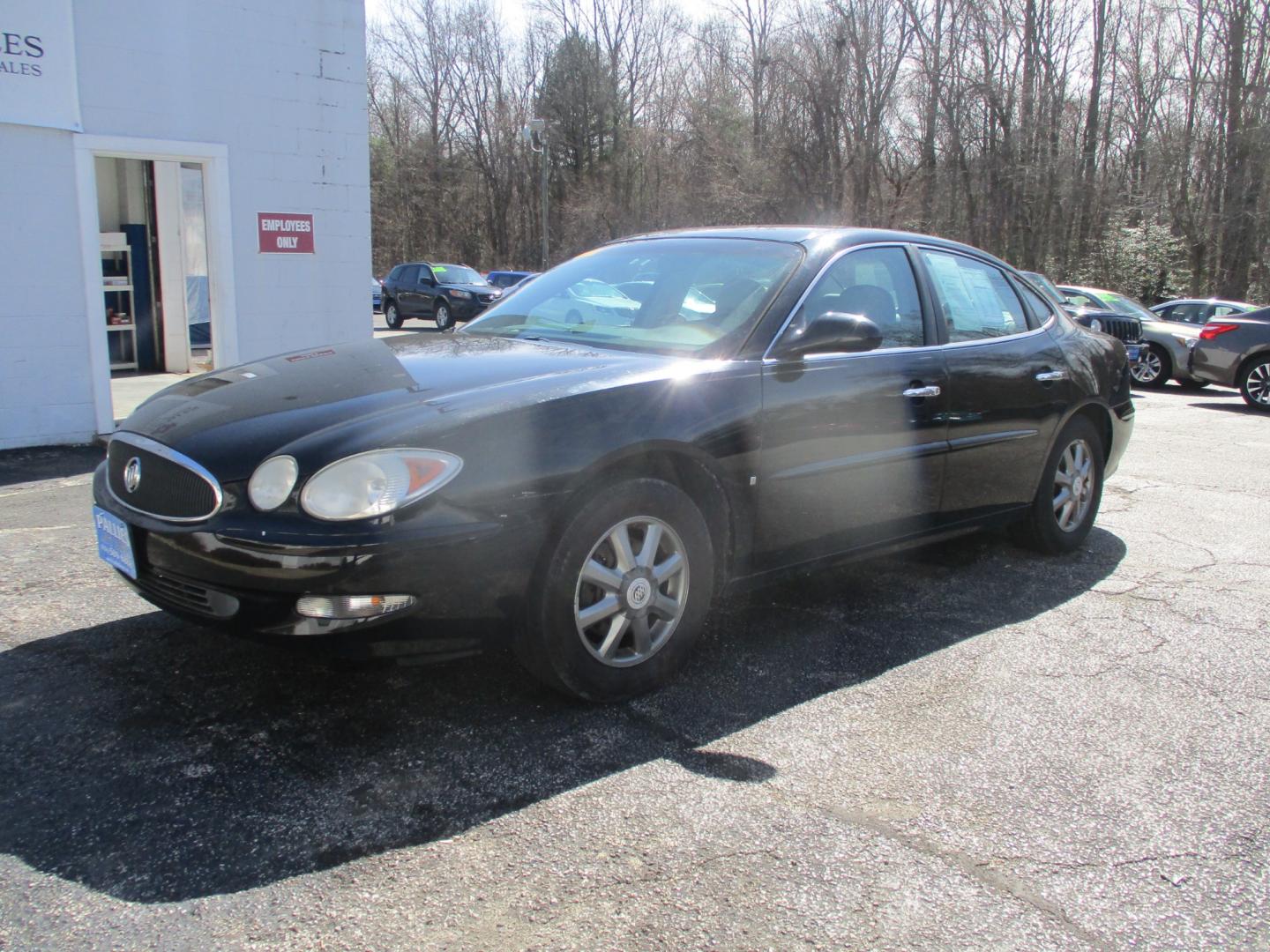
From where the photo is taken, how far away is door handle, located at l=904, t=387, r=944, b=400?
407 cm

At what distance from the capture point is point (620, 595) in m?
3.16

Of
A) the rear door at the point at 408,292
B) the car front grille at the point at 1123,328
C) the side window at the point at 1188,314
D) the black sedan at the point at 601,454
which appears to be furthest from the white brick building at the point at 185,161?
the rear door at the point at 408,292

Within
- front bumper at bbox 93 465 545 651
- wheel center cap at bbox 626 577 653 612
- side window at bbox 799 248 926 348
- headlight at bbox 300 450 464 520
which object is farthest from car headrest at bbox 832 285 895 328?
headlight at bbox 300 450 464 520

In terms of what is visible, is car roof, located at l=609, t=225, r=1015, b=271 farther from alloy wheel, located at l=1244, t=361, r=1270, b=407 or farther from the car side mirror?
alloy wheel, located at l=1244, t=361, r=1270, b=407

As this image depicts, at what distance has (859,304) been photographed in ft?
13.4

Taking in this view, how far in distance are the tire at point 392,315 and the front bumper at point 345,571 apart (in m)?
24.3

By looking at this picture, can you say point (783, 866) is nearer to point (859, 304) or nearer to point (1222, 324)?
point (859, 304)

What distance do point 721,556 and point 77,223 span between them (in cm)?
637

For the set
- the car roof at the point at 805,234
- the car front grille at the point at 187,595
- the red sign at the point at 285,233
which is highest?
the red sign at the point at 285,233

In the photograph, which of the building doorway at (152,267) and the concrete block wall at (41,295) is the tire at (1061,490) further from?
the building doorway at (152,267)

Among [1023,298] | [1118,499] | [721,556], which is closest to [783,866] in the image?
[721,556]

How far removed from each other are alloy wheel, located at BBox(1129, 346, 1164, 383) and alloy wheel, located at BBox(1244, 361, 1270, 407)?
2071mm

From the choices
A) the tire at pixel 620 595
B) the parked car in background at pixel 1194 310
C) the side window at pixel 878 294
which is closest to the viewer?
the tire at pixel 620 595

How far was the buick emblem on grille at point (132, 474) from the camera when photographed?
3.10 meters
